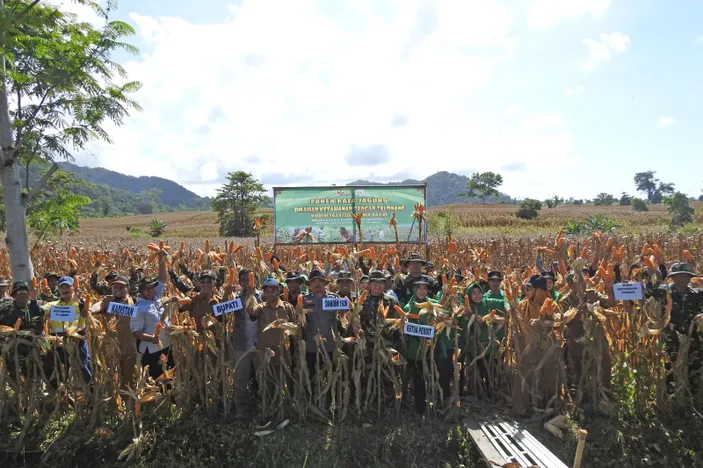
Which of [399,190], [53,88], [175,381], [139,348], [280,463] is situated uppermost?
[53,88]

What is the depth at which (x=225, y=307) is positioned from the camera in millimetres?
4781

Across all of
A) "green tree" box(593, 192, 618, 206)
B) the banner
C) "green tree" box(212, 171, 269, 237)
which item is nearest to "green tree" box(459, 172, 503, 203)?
"green tree" box(593, 192, 618, 206)

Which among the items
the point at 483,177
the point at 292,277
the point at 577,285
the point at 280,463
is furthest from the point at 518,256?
the point at 483,177

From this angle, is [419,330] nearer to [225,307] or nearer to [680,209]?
[225,307]

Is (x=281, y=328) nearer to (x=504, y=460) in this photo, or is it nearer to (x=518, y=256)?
(x=504, y=460)

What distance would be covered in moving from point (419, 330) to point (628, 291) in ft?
7.75

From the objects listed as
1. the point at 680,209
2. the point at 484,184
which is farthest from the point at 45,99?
the point at 484,184

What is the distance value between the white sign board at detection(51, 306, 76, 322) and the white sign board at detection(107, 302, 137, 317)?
35cm

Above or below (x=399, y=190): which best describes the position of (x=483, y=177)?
above

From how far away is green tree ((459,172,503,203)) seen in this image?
8244 cm

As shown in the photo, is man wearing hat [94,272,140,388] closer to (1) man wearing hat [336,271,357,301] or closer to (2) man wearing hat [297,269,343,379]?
(2) man wearing hat [297,269,343,379]

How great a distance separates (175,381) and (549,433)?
4.07 meters

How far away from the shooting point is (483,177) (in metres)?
84.4

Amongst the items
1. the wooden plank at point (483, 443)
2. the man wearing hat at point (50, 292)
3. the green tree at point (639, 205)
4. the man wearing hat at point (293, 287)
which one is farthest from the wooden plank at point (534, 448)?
the green tree at point (639, 205)
